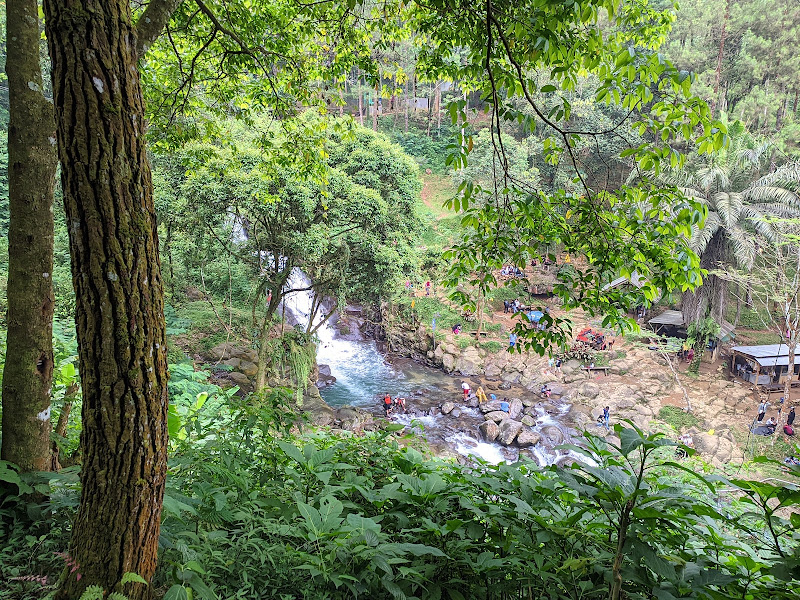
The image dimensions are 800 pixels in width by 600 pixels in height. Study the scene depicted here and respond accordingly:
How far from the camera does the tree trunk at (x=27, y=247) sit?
2016 mm

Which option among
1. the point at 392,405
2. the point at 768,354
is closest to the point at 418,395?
the point at 392,405

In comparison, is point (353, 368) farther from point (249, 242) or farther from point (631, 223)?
point (631, 223)

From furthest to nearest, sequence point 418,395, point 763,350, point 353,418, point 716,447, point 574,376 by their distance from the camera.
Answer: point 574,376 < point 763,350 < point 418,395 < point 353,418 < point 716,447

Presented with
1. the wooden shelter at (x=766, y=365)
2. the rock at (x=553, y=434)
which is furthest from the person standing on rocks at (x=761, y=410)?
the rock at (x=553, y=434)

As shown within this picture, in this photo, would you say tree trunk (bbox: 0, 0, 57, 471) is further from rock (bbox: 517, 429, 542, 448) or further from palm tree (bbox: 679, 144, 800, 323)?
palm tree (bbox: 679, 144, 800, 323)

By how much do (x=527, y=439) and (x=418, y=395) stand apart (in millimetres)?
3818

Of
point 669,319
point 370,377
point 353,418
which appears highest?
point 669,319

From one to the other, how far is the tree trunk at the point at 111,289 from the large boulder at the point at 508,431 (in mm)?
11421

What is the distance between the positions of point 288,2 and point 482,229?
3.27m

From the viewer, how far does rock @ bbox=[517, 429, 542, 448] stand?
11781 millimetres

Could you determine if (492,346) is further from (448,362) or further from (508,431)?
(508,431)

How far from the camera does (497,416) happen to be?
12.9m

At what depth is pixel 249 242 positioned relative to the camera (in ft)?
33.2

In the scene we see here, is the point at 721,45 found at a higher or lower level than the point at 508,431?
higher
